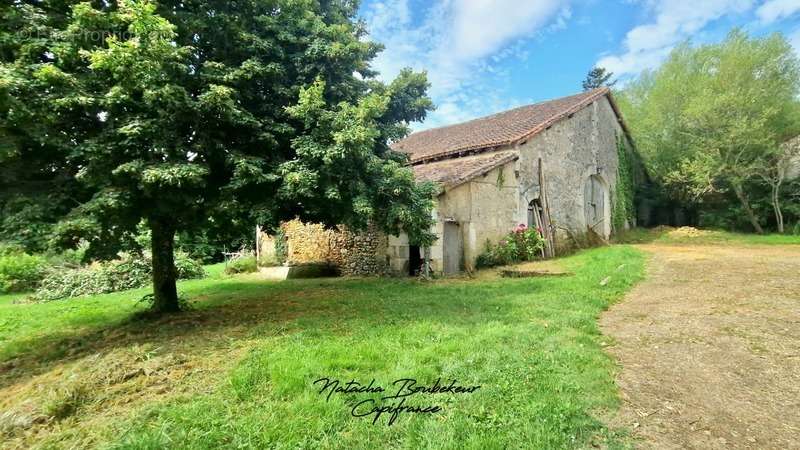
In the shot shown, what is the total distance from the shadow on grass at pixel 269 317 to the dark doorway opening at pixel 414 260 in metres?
2.15

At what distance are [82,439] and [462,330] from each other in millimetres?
4087

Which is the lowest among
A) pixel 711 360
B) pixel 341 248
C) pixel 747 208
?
pixel 711 360

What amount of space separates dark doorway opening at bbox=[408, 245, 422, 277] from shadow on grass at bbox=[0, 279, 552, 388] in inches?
84.7

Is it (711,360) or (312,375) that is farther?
(711,360)

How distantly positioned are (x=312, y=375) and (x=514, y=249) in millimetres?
9741

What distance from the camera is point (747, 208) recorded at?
16.6m

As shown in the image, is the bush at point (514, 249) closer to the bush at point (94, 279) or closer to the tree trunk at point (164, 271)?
the tree trunk at point (164, 271)

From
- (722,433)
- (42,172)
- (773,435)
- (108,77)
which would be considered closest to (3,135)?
(42,172)

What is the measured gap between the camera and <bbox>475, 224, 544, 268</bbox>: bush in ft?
39.9

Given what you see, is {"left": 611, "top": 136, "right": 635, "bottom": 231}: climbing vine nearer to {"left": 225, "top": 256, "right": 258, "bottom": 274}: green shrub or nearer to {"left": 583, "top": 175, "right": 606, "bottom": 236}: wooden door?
{"left": 583, "top": 175, "right": 606, "bottom": 236}: wooden door

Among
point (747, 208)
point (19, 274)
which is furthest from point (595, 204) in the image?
point (19, 274)

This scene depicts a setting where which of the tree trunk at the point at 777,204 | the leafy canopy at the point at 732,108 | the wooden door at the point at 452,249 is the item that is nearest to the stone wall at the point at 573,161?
the wooden door at the point at 452,249

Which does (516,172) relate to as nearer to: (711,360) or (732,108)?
(711,360)

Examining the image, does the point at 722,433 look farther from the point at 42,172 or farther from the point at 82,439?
the point at 42,172
